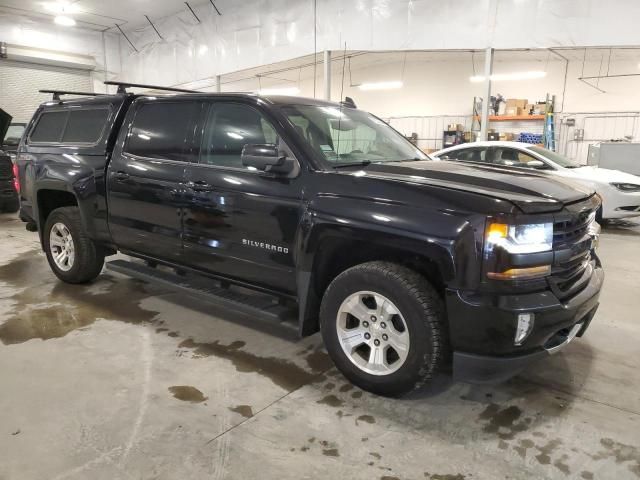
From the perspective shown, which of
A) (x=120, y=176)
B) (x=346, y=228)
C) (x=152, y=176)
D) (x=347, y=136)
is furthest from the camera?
(x=120, y=176)

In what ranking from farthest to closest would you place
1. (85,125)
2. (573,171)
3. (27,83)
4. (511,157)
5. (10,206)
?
(27,83) → (10,206) → (511,157) → (573,171) → (85,125)

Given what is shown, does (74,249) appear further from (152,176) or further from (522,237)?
(522,237)

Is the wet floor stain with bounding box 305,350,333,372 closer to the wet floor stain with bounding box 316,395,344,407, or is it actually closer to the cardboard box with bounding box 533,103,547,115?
the wet floor stain with bounding box 316,395,344,407

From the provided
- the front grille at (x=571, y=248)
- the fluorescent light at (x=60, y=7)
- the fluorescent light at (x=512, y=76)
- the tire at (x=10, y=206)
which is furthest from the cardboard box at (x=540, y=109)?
the fluorescent light at (x=60, y=7)

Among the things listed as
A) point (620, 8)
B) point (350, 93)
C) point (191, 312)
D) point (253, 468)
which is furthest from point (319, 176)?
point (350, 93)

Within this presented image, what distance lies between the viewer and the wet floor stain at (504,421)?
2498 mm

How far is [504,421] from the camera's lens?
2.60 m

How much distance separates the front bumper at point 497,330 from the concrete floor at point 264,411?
36 cm

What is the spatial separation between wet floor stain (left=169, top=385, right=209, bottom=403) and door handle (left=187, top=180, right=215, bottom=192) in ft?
4.27

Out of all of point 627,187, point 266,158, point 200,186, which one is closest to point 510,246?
point 266,158

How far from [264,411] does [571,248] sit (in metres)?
1.85

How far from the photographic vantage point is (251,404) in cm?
273

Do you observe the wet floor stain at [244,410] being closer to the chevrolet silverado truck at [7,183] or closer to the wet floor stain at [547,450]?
the wet floor stain at [547,450]

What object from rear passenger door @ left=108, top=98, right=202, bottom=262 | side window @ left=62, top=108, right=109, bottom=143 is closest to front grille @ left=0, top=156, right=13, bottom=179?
side window @ left=62, top=108, right=109, bottom=143
